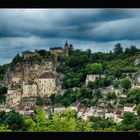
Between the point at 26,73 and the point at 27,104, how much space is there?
12.5 inches

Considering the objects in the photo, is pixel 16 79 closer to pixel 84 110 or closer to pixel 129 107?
pixel 84 110

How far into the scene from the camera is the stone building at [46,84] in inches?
95.4

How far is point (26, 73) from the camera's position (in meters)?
2.77

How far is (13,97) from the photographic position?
2477 mm

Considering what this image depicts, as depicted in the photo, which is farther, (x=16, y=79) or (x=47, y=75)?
(x=16, y=79)

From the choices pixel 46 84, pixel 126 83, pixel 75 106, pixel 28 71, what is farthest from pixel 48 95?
pixel 126 83

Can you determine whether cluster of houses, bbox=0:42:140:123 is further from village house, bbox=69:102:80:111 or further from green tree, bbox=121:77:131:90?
green tree, bbox=121:77:131:90

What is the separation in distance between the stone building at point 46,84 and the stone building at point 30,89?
44 millimetres

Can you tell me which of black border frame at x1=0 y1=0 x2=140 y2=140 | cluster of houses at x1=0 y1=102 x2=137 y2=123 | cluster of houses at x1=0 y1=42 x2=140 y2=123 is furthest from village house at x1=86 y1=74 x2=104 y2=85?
black border frame at x1=0 y1=0 x2=140 y2=140

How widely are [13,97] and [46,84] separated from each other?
0.24 meters

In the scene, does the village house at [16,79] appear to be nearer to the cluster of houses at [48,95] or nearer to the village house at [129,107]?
the cluster of houses at [48,95]

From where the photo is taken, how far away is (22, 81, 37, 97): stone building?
2.53 m
